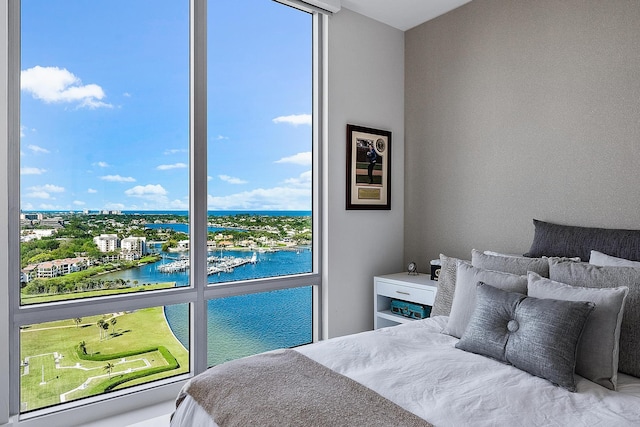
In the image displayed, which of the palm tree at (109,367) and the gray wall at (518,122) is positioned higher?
the gray wall at (518,122)

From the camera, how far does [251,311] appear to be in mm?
2969

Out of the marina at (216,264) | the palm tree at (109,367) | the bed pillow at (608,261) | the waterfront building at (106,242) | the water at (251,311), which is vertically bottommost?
the palm tree at (109,367)

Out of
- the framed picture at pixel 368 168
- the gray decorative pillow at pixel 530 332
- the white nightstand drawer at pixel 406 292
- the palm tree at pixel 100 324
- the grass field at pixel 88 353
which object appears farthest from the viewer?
the framed picture at pixel 368 168

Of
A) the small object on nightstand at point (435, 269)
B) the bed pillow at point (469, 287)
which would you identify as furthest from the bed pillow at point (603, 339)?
the small object on nightstand at point (435, 269)

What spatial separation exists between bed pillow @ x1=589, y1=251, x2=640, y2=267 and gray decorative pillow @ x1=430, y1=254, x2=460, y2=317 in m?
0.68

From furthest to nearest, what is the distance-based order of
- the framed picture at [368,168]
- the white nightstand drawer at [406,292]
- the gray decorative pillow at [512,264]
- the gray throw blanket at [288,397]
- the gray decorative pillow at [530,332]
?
the framed picture at [368,168] → the white nightstand drawer at [406,292] → the gray decorative pillow at [512,264] → the gray decorative pillow at [530,332] → the gray throw blanket at [288,397]

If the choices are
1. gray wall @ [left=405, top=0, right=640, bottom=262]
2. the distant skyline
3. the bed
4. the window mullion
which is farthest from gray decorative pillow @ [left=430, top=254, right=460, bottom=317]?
the window mullion

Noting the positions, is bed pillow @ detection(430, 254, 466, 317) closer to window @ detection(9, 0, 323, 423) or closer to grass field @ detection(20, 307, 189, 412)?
window @ detection(9, 0, 323, 423)

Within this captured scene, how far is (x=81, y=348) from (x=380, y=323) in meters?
2.09

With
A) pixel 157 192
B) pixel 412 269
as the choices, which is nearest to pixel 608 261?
pixel 412 269

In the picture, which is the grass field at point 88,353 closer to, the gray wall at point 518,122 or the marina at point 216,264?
the marina at point 216,264

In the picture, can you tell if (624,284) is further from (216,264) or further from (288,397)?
(216,264)

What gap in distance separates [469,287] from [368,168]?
5.15ft

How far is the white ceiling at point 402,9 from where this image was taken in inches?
124
